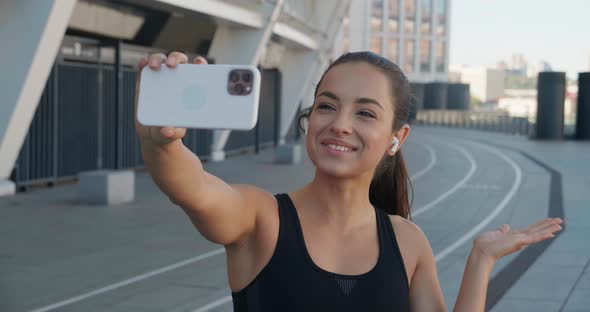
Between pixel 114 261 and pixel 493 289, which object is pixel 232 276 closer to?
pixel 493 289

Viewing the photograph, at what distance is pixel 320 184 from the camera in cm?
294

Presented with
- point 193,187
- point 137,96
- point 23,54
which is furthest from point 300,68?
point 137,96

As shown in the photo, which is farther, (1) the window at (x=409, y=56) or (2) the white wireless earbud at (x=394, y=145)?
(1) the window at (x=409, y=56)

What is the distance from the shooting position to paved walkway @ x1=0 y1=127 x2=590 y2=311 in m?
8.55

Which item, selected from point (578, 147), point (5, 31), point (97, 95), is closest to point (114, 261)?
point (5, 31)

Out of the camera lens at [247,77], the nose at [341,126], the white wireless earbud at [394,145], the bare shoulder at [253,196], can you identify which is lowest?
the bare shoulder at [253,196]

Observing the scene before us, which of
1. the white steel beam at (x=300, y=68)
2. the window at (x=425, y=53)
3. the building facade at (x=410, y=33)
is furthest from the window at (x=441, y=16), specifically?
the white steel beam at (x=300, y=68)

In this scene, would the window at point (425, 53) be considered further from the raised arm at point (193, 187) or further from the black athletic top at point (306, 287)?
the raised arm at point (193, 187)

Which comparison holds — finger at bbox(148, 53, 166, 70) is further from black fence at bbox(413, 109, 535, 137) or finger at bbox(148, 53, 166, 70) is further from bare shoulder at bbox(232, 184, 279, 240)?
black fence at bbox(413, 109, 535, 137)

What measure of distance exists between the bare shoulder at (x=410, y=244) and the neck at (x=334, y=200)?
0.49ft

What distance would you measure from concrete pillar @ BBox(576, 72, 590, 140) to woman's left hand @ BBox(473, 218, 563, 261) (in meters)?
39.1

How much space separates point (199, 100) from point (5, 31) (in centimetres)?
1436

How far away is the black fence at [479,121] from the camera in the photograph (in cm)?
4953

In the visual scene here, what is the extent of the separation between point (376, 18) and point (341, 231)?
404 feet
